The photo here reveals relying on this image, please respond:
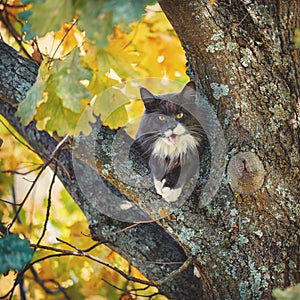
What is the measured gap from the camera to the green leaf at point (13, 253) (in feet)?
6.19

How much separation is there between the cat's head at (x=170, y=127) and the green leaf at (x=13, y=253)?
3.29ft

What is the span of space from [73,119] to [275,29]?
908 millimetres

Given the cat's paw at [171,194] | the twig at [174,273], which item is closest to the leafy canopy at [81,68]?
the cat's paw at [171,194]

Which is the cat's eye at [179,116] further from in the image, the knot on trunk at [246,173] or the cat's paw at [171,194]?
the knot on trunk at [246,173]

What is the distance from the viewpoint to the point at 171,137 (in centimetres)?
278

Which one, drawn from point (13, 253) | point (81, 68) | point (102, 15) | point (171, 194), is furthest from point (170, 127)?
point (102, 15)

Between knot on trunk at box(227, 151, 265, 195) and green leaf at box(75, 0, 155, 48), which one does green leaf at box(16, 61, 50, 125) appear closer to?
green leaf at box(75, 0, 155, 48)

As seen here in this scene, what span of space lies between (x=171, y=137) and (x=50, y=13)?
1.25 metres

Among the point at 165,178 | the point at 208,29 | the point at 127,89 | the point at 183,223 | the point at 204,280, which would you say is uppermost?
the point at 127,89

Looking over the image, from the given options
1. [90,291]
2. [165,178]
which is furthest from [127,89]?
[90,291]

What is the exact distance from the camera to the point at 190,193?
238 centimetres

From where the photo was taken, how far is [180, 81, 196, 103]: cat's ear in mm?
2514

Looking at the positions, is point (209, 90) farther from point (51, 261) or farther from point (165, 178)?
point (51, 261)

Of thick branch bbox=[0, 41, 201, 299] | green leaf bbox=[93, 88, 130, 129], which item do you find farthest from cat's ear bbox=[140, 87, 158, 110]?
green leaf bbox=[93, 88, 130, 129]
